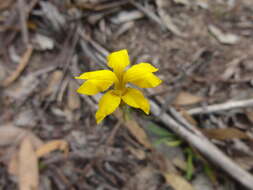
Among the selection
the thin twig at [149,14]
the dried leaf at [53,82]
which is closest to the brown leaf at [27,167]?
the dried leaf at [53,82]

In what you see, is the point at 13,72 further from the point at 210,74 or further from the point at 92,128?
the point at 210,74

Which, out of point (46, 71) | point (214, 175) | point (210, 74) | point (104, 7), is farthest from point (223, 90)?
point (46, 71)

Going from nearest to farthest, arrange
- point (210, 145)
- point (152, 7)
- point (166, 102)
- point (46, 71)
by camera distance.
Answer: point (210, 145) < point (166, 102) < point (46, 71) < point (152, 7)

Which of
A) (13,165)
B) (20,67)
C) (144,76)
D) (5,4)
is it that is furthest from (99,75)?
(5,4)

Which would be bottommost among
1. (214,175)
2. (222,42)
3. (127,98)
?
(214,175)

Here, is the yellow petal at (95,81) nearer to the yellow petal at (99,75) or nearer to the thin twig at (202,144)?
the yellow petal at (99,75)

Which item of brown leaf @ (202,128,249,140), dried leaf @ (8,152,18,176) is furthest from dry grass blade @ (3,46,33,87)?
brown leaf @ (202,128,249,140)
